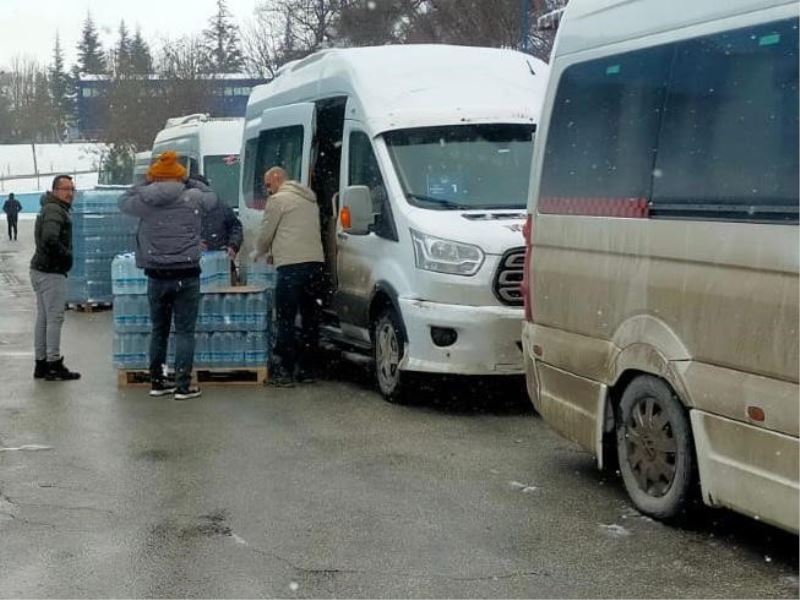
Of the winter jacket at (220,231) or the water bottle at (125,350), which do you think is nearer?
the water bottle at (125,350)

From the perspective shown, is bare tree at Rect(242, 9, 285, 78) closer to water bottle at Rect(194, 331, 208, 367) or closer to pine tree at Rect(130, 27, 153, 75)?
pine tree at Rect(130, 27, 153, 75)

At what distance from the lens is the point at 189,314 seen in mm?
10008

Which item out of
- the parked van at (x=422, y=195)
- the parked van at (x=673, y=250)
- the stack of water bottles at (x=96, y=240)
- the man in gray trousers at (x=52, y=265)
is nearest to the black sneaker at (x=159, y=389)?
the man in gray trousers at (x=52, y=265)

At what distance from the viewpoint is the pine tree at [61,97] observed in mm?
109938

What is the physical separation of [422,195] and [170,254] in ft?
6.62

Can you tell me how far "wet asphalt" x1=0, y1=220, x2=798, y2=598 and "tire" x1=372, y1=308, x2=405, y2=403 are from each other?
0.65ft

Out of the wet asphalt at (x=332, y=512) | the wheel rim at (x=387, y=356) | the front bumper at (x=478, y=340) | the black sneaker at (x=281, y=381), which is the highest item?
the front bumper at (x=478, y=340)

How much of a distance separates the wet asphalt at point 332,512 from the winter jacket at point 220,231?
12.9 ft

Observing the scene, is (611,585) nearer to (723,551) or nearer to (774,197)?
(723,551)

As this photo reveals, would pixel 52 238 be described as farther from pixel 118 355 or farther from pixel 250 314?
pixel 250 314

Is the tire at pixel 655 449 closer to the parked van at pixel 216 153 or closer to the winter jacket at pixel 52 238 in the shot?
the winter jacket at pixel 52 238

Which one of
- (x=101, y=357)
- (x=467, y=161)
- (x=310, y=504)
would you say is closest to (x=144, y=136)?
(x=101, y=357)


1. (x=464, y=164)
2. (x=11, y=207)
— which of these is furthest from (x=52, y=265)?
(x=11, y=207)

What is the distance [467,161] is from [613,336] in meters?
3.87
